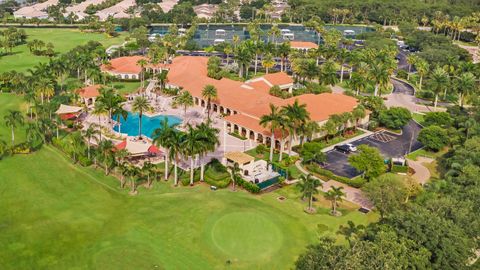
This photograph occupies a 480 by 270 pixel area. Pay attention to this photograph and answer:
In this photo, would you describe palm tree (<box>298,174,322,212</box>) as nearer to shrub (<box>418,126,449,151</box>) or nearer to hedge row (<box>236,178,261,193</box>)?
hedge row (<box>236,178,261,193</box>)

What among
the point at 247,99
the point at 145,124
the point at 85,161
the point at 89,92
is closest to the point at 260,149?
the point at 247,99

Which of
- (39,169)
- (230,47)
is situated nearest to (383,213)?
(39,169)

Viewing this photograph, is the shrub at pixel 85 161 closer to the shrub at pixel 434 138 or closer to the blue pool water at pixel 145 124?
the blue pool water at pixel 145 124

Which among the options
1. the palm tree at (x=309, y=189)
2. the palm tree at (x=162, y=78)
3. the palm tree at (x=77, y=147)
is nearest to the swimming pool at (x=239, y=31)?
the palm tree at (x=162, y=78)

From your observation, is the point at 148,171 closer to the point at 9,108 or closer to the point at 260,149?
the point at 260,149

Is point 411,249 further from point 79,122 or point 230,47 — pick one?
point 230,47

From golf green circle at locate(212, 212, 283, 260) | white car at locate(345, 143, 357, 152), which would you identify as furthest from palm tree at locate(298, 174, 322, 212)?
white car at locate(345, 143, 357, 152)
